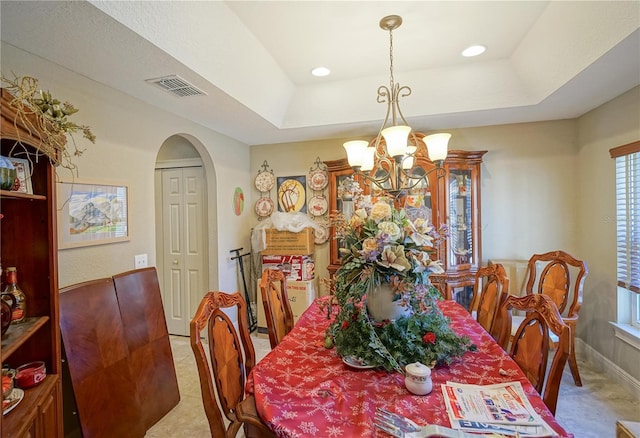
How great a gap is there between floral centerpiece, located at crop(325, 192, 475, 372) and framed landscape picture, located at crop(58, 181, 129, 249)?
1.77 metres

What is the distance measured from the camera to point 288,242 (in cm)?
382

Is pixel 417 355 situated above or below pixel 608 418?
above

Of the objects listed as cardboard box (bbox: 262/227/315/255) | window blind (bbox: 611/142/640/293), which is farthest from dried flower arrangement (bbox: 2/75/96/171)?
window blind (bbox: 611/142/640/293)

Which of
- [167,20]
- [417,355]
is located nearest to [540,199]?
[417,355]

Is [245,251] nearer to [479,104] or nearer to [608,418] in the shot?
[479,104]

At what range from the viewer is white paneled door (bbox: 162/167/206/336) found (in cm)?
376

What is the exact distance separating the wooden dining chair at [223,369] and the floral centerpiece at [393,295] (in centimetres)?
50

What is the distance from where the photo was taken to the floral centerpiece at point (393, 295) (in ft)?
4.71

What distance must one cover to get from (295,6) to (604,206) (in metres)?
3.25

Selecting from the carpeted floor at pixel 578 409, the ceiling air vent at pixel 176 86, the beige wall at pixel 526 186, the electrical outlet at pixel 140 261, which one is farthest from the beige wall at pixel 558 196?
the electrical outlet at pixel 140 261

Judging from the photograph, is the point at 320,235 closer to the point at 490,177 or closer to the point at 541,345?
the point at 490,177

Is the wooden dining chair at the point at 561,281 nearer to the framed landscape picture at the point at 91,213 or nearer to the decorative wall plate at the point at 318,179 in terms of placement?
the decorative wall plate at the point at 318,179

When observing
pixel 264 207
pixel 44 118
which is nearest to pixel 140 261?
pixel 44 118

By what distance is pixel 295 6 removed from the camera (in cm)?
204
